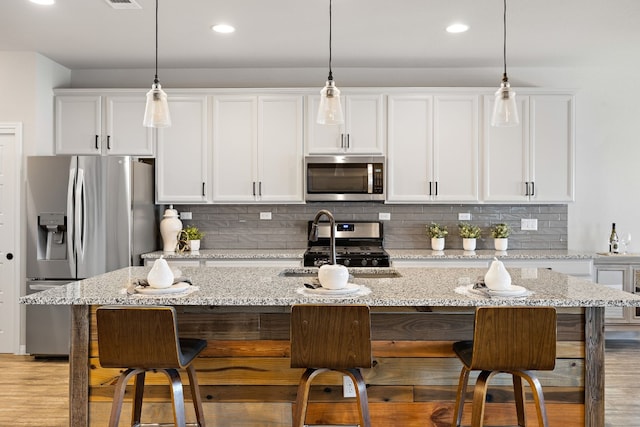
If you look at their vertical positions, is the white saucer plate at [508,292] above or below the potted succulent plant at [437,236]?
below

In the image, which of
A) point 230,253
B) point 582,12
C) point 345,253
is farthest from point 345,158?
point 582,12

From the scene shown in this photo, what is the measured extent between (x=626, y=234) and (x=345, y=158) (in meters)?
2.81

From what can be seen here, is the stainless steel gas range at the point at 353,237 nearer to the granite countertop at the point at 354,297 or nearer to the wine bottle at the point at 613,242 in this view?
the granite countertop at the point at 354,297

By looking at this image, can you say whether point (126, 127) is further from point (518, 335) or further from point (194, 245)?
point (518, 335)

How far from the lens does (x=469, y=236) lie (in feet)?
15.0

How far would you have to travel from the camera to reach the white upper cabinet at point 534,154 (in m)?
4.52

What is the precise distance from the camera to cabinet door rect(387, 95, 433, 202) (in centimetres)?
455

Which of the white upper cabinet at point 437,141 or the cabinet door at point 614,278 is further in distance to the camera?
the white upper cabinet at point 437,141

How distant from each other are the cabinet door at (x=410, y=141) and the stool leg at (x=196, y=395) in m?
2.79

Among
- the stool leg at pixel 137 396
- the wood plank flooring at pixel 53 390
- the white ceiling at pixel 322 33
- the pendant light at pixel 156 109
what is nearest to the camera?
the stool leg at pixel 137 396

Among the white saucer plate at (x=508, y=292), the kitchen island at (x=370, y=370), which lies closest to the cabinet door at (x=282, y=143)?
the kitchen island at (x=370, y=370)

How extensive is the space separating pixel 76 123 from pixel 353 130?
2.57 m

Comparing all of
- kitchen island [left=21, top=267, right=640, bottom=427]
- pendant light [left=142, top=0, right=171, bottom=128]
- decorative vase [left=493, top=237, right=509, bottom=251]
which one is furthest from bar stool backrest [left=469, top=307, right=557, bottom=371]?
decorative vase [left=493, top=237, right=509, bottom=251]

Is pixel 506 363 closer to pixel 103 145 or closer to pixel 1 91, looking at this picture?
pixel 103 145
